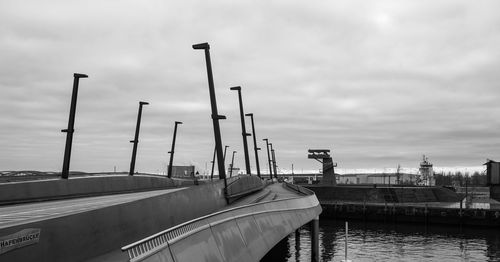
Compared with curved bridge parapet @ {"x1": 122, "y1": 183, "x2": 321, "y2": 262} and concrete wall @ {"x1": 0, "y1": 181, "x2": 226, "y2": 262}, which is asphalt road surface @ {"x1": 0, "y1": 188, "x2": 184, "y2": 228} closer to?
concrete wall @ {"x1": 0, "y1": 181, "x2": 226, "y2": 262}

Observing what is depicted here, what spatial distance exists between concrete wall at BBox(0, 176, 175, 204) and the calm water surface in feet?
53.2

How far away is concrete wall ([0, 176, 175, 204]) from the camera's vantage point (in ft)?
66.6

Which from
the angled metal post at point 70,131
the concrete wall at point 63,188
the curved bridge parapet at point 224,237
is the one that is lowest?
the curved bridge parapet at point 224,237

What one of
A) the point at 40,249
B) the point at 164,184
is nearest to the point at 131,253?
the point at 40,249

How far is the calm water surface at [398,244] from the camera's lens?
47.6m

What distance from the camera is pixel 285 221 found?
1027 inches

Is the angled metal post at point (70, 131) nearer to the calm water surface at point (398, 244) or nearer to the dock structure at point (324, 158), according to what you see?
the calm water surface at point (398, 244)

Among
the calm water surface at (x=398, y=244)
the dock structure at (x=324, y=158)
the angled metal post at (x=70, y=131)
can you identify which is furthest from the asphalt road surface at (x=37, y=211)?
the dock structure at (x=324, y=158)

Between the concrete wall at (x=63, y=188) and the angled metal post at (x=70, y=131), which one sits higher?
the angled metal post at (x=70, y=131)

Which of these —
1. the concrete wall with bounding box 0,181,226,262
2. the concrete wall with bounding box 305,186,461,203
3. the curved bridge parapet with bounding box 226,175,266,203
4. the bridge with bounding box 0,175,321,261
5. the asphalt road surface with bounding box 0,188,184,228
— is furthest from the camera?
the concrete wall with bounding box 305,186,461,203

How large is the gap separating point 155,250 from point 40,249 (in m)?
3.19

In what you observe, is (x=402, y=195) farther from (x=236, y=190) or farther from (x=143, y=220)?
(x=143, y=220)

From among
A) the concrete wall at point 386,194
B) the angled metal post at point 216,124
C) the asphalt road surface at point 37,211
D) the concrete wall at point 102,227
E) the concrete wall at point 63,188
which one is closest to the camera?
the concrete wall at point 102,227

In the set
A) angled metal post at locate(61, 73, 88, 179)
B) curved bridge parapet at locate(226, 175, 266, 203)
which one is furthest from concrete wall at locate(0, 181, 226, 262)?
angled metal post at locate(61, 73, 88, 179)
